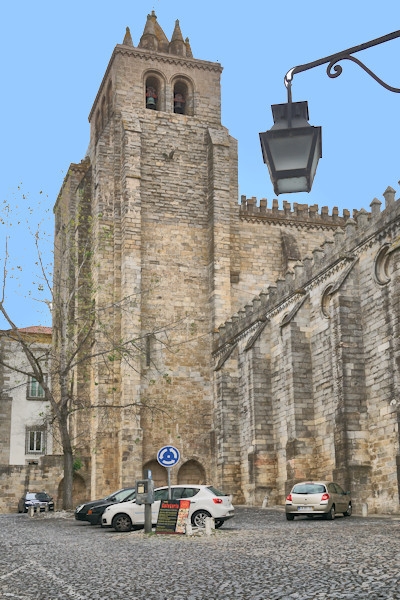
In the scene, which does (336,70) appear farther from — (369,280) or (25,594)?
(369,280)

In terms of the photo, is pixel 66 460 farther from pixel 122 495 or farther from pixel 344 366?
pixel 344 366

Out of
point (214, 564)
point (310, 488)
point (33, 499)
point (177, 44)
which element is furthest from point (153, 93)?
point (214, 564)

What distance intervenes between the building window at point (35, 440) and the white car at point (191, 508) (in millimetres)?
27974

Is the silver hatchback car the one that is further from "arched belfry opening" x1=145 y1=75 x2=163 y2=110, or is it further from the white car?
"arched belfry opening" x1=145 y1=75 x2=163 y2=110

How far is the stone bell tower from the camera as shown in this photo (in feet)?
115

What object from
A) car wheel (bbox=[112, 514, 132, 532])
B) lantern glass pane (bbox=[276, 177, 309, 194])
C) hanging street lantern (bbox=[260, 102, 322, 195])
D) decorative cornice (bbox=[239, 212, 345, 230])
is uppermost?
decorative cornice (bbox=[239, 212, 345, 230])

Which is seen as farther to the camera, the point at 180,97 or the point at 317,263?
the point at 180,97

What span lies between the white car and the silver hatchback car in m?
2.57

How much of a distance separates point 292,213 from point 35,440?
66.6 feet

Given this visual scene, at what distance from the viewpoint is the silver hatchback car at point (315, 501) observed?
20703mm

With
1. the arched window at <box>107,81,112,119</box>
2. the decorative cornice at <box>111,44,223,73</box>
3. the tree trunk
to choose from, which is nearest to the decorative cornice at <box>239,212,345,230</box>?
the decorative cornice at <box>111,44,223,73</box>

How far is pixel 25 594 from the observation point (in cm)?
903

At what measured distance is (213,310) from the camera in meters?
37.4

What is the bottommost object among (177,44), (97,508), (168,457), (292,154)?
(97,508)
